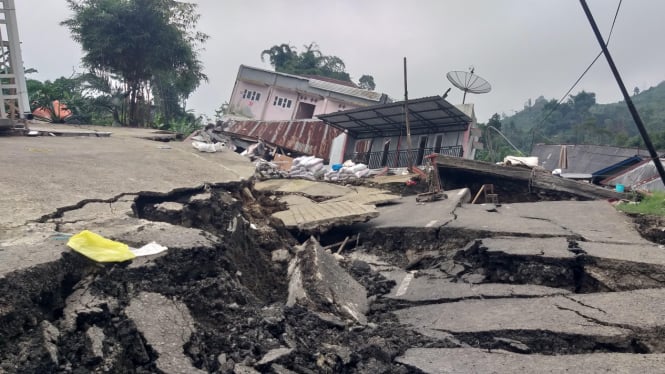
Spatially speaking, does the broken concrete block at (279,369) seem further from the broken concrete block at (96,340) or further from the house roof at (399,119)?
the house roof at (399,119)

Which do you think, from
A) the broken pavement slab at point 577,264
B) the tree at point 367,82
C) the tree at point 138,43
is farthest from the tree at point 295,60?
the broken pavement slab at point 577,264

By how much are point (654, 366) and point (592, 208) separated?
4.56m

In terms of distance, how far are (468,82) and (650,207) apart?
912 centimetres

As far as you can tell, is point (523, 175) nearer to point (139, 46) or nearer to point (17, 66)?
point (17, 66)

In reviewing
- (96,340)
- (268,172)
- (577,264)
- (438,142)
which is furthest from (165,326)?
(438,142)

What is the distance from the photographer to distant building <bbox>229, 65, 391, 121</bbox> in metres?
22.8

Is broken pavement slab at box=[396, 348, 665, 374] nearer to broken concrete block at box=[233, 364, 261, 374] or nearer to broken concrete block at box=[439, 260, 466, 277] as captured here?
broken concrete block at box=[233, 364, 261, 374]

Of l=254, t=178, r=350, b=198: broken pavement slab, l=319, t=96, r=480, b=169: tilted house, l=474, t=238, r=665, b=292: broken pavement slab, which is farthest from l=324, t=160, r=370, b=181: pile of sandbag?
l=474, t=238, r=665, b=292: broken pavement slab

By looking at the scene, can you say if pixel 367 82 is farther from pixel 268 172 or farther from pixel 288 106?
pixel 268 172

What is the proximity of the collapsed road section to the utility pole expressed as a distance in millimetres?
3853

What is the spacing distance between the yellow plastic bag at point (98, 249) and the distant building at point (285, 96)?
1992 cm

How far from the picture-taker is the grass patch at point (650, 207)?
6243 millimetres

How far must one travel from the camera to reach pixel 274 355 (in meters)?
2.61

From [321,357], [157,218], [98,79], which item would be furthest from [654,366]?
[98,79]
